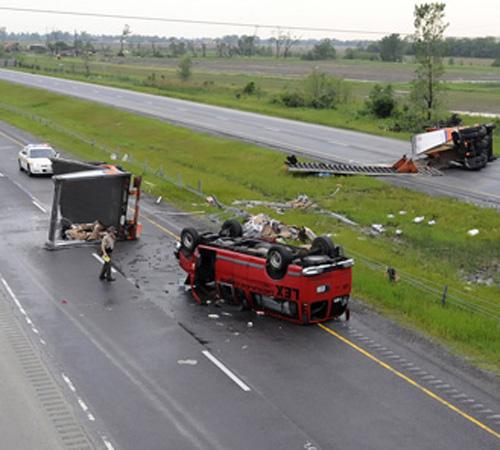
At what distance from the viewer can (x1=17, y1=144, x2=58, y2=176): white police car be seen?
123ft

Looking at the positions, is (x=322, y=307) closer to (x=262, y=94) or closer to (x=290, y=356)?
(x=290, y=356)

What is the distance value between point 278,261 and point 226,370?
3078mm

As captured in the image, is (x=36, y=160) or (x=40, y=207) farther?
(x=36, y=160)

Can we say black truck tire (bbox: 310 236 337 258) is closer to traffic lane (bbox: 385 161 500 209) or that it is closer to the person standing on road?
the person standing on road

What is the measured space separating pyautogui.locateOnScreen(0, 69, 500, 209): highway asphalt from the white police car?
13360 millimetres

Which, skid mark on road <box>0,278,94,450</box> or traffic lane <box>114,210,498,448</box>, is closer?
skid mark on road <box>0,278,94,450</box>

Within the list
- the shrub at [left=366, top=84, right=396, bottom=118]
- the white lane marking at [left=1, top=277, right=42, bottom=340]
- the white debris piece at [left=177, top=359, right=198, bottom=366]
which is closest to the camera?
the white debris piece at [left=177, top=359, right=198, bottom=366]

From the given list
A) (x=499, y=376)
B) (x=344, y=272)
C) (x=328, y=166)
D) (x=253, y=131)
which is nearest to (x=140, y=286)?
(x=344, y=272)

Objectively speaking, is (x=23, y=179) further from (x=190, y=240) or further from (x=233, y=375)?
(x=233, y=375)

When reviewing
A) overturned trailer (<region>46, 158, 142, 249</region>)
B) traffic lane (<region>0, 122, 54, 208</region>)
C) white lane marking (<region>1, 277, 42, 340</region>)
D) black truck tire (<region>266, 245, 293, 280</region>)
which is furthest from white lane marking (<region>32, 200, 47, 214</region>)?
black truck tire (<region>266, 245, 293, 280</region>)

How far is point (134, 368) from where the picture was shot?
15.1 meters

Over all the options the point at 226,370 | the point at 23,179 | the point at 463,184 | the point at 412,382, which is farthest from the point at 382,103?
the point at 226,370

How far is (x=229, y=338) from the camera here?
16.9 metres

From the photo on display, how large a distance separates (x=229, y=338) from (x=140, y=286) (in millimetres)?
4838
